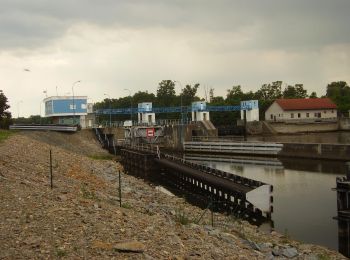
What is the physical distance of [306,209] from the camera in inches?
1125

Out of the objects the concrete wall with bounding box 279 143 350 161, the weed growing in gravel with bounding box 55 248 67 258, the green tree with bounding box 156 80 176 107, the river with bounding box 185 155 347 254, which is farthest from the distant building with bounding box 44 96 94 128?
the weed growing in gravel with bounding box 55 248 67 258

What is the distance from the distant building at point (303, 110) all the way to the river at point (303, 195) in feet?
183

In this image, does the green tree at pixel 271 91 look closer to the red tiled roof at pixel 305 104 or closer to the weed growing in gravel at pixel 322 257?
the red tiled roof at pixel 305 104

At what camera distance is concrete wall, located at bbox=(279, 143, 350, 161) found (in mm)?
56431

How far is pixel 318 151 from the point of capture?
198ft

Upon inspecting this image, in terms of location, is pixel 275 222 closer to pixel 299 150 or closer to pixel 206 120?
pixel 299 150

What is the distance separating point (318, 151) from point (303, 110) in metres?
58.3

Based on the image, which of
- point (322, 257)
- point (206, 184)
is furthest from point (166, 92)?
point (322, 257)

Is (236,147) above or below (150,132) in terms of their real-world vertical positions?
below

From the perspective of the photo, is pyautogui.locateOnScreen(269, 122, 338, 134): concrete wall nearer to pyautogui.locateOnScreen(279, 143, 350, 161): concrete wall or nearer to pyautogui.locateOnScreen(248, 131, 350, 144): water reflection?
pyautogui.locateOnScreen(248, 131, 350, 144): water reflection

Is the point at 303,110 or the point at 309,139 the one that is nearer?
the point at 309,139

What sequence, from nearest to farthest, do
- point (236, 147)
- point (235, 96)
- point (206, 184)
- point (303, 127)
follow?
point (206, 184) < point (236, 147) < point (303, 127) < point (235, 96)

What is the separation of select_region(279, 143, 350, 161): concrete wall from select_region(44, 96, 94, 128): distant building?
4023 centimetres

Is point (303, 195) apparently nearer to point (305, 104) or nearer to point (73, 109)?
point (73, 109)
